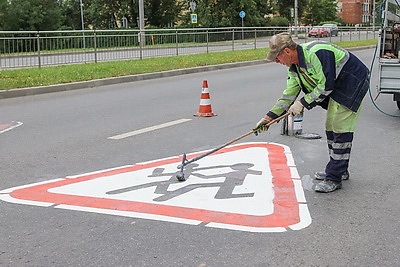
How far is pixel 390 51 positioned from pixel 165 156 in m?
4.67

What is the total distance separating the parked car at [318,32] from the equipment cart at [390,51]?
2167 centimetres

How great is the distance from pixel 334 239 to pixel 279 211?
25.1 inches

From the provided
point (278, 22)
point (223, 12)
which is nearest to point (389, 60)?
point (223, 12)

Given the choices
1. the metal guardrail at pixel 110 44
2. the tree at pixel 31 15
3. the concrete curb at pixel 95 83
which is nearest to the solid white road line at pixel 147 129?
the concrete curb at pixel 95 83

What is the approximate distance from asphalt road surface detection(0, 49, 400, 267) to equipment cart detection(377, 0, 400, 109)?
578 mm

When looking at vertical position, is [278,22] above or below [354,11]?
below

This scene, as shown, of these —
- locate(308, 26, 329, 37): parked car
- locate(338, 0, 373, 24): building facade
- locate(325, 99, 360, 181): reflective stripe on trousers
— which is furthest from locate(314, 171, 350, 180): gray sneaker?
locate(338, 0, 373, 24): building facade

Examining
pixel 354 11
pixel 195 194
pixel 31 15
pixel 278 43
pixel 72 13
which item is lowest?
pixel 195 194

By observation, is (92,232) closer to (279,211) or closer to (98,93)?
(279,211)

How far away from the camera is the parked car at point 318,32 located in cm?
3067

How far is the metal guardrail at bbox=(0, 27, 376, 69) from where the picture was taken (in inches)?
622

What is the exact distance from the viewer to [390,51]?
8.84 metres

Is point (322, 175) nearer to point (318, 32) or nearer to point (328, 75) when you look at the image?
point (328, 75)

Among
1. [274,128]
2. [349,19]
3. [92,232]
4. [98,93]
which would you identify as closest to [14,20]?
[98,93]
